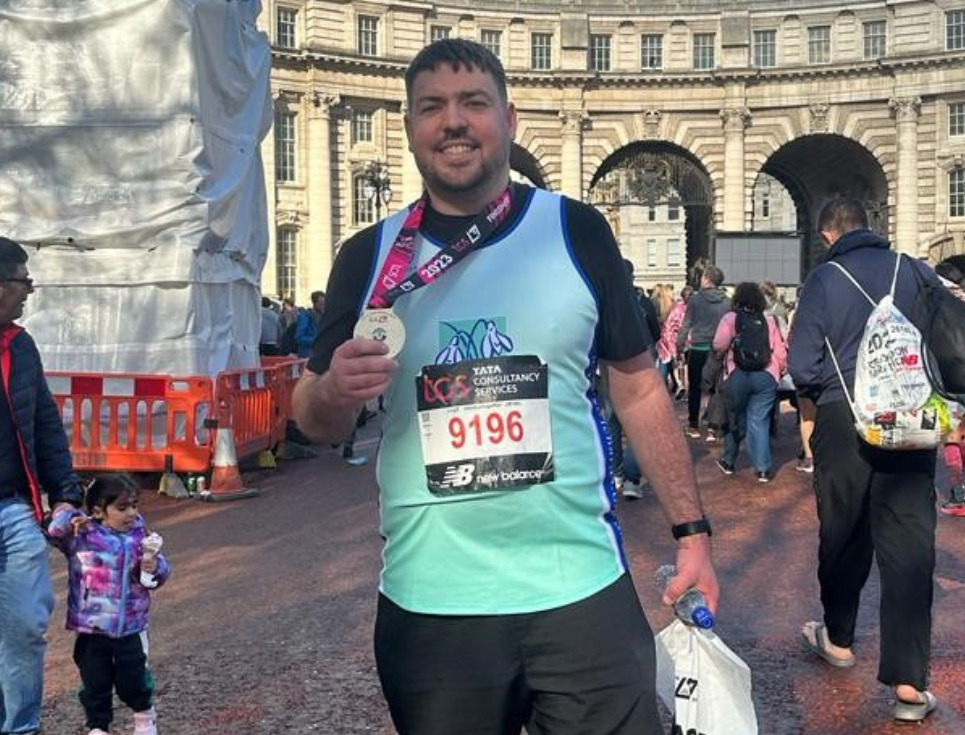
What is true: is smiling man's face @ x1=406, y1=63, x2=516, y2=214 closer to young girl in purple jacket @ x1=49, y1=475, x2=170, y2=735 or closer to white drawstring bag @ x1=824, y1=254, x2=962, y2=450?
young girl in purple jacket @ x1=49, y1=475, x2=170, y2=735

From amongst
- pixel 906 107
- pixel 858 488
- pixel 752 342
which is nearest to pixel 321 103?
pixel 906 107

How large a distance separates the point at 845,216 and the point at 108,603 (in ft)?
12.6

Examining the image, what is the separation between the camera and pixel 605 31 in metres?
46.1

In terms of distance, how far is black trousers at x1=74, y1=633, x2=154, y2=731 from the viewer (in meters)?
4.38

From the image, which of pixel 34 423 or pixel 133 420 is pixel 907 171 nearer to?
pixel 133 420

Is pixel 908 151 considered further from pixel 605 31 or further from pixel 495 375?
pixel 495 375

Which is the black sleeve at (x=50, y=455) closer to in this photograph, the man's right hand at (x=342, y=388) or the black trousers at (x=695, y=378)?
the man's right hand at (x=342, y=388)

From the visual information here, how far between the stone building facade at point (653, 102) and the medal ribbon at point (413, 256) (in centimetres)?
3879

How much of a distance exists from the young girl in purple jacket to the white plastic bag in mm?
2490

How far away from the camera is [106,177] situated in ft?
38.7

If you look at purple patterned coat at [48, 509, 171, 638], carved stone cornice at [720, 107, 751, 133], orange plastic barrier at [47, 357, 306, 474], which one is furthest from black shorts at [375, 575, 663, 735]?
carved stone cornice at [720, 107, 751, 133]

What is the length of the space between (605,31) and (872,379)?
143 ft

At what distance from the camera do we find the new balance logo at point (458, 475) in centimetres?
251

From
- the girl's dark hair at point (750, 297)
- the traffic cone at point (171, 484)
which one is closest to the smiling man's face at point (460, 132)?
the traffic cone at point (171, 484)
